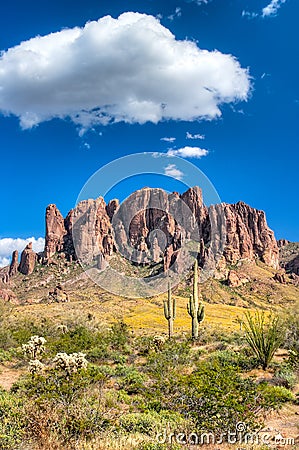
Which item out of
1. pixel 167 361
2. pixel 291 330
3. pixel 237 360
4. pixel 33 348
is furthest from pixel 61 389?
pixel 291 330

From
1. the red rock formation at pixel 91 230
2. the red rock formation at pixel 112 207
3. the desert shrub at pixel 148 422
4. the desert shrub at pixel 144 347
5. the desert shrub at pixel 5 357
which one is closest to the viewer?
the desert shrub at pixel 148 422

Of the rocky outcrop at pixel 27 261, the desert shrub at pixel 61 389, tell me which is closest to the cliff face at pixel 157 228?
the rocky outcrop at pixel 27 261

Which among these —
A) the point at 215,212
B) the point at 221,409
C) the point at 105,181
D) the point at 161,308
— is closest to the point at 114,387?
the point at 221,409

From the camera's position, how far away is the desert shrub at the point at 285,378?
11.5m

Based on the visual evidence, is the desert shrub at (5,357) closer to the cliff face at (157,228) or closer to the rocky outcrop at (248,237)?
the cliff face at (157,228)

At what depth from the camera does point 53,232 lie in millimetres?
137375

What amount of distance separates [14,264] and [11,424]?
127200mm

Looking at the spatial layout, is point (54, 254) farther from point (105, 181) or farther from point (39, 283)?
point (105, 181)

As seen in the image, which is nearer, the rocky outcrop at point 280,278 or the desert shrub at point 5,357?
the desert shrub at point 5,357

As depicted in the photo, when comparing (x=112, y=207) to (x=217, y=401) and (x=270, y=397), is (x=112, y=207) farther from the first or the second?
(x=217, y=401)

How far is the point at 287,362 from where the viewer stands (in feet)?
43.9

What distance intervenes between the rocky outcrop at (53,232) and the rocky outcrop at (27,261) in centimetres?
411

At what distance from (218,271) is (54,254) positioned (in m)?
54.0

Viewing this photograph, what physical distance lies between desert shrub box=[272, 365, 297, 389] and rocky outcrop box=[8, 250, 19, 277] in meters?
115
